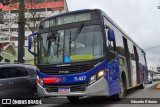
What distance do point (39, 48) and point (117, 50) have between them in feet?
11.0

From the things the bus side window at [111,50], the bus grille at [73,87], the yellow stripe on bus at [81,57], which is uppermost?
the bus side window at [111,50]

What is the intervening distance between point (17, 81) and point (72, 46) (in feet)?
10.5

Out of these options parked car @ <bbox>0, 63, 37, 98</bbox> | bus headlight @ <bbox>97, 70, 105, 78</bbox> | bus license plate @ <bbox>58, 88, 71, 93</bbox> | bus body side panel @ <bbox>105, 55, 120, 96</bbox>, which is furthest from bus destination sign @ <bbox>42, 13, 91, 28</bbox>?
bus license plate @ <bbox>58, 88, 71, 93</bbox>

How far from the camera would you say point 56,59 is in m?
11.9

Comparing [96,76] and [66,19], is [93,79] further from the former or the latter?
[66,19]

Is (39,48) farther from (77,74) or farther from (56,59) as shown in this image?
(77,74)

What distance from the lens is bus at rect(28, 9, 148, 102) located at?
1135 centimetres

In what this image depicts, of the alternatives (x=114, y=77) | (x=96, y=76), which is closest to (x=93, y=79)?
(x=96, y=76)

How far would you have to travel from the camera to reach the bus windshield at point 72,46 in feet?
38.1

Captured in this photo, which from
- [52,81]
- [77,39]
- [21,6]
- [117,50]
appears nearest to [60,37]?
[77,39]

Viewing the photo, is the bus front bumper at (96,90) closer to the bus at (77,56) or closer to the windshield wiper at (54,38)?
the bus at (77,56)

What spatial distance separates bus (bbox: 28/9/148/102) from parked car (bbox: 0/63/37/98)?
5.03ft

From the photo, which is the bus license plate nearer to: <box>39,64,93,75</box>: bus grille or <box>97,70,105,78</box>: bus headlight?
<box>39,64,93,75</box>: bus grille

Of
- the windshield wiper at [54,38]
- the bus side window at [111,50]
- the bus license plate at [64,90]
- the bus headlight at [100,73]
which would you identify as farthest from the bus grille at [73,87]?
the bus side window at [111,50]
